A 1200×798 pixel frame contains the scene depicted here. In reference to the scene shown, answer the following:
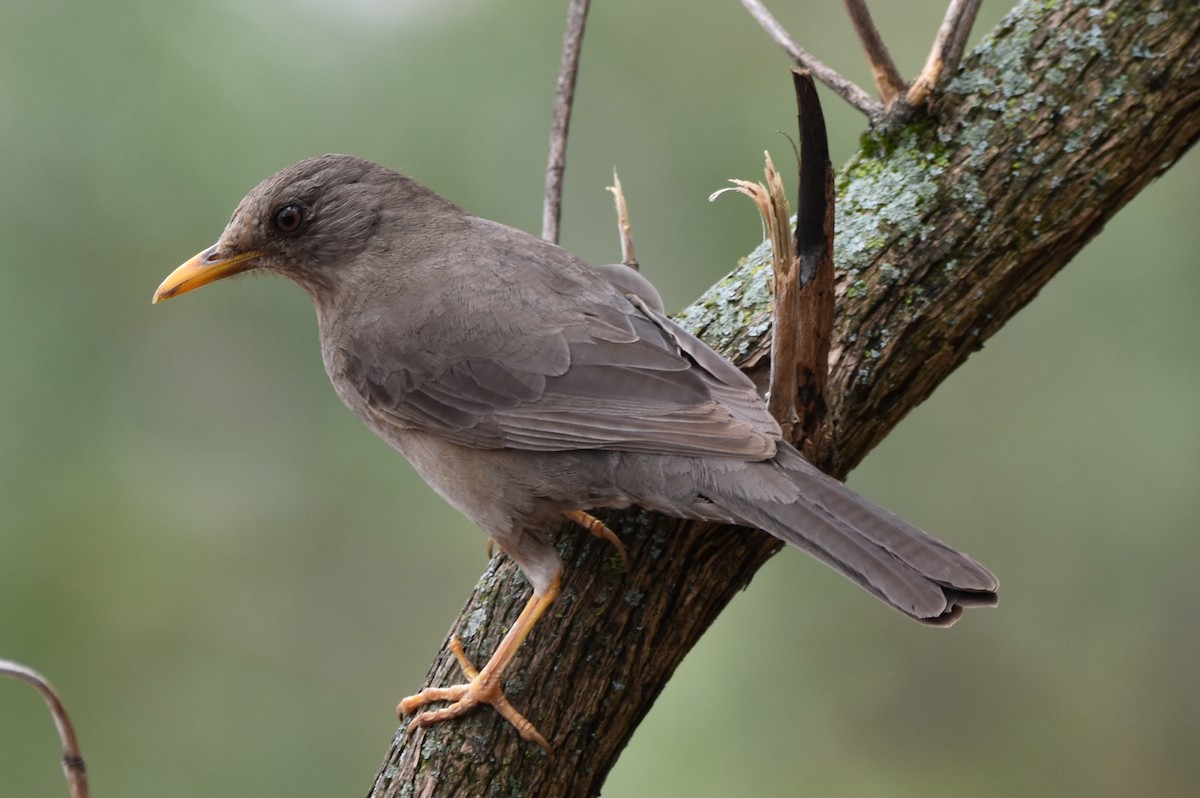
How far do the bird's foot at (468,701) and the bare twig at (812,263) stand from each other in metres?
0.98

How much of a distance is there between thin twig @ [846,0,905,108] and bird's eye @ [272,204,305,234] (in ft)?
5.63

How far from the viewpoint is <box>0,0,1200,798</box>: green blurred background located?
461cm

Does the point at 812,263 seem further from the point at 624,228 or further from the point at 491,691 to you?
the point at 491,691

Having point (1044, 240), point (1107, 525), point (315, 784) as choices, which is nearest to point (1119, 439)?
point (1107, 525)

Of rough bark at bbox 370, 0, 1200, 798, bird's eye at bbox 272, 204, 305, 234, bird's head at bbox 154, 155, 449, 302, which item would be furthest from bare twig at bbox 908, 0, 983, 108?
bird's eye at bbox 272, 204, 305, 234

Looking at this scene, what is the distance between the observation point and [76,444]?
4605mm

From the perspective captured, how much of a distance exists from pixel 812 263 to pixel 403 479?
9.41 ft

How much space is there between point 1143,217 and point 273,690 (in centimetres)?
397

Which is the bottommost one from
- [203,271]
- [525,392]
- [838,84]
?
[525,392]

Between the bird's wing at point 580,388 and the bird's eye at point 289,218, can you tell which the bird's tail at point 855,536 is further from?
the bird's eye at point 289,218

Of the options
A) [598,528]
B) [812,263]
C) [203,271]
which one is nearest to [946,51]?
[812,263]

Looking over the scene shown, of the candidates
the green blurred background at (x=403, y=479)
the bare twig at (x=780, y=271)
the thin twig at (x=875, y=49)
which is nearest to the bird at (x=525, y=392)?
the bare twig at (x=780, y=271)

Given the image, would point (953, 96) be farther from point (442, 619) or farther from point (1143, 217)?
point (442, 619)

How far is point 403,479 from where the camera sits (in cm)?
514
